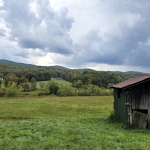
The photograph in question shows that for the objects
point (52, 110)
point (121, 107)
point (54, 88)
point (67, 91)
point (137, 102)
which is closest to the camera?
point (137, 102)

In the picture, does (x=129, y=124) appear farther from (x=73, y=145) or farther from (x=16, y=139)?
(x=16, y=139)

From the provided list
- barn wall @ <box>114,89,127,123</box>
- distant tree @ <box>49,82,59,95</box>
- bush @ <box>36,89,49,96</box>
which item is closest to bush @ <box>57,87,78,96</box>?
distant tree @ <box>49,82,59,95</box>

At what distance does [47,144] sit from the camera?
10281 mm

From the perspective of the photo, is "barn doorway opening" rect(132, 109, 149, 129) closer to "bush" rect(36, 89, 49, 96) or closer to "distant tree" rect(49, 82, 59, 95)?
"bush" rect(36, 89, 49, 96)

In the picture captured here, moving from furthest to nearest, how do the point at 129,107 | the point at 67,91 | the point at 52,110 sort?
1. the point at 67,91
2. the point at 52,110
3. the point at 129,107

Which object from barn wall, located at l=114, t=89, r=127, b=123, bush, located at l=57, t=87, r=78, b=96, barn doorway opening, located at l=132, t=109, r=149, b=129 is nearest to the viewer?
barn doorway opening, located at l=132, t=109, r=149, b=129

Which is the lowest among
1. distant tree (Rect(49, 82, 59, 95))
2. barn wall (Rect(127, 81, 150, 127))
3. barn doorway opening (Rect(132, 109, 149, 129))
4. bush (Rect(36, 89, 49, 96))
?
bush (Rect(36, 89, 49, 96))

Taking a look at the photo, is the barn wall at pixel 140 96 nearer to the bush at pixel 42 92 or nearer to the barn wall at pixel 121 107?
the barn wall at pixel 121 107

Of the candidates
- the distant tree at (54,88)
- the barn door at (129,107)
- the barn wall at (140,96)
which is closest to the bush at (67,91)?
the distant tree at (54,88)

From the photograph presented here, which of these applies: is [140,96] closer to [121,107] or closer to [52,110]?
[121,107]

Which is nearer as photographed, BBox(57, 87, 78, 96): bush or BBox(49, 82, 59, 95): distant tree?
BBox(57, 87, 78, 96): bush

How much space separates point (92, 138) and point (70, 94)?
2931 inches

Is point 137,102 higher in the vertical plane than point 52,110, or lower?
higher

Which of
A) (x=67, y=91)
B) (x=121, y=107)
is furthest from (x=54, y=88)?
(x=121, y=107)
